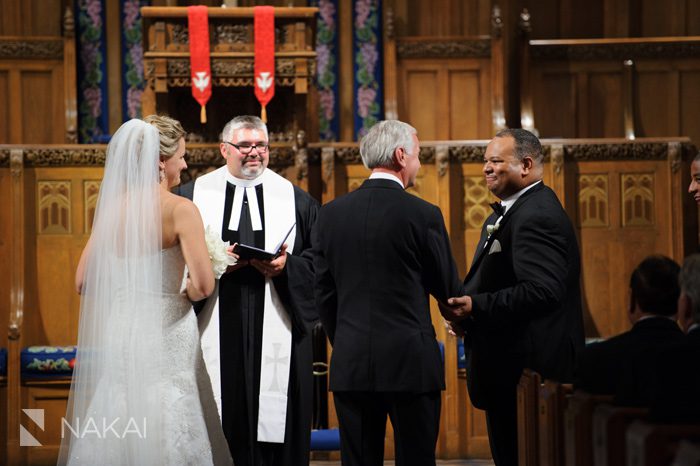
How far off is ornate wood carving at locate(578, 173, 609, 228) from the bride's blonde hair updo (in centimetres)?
401

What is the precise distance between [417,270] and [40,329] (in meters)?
4.17

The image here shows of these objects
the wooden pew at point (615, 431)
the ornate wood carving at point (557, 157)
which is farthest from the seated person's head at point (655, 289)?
the ornate wood carving at point (557, 157)

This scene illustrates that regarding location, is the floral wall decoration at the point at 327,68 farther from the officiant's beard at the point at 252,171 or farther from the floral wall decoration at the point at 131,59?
the officiant's beard at the point at 252,171

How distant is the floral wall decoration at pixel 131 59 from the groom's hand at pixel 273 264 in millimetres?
4480

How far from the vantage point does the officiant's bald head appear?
4.65m

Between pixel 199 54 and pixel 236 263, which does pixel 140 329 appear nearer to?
pixel 236 263

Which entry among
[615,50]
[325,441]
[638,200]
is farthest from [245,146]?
[615,50]

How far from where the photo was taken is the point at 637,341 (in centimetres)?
262

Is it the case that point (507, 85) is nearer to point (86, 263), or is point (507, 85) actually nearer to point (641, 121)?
point (641, 121)

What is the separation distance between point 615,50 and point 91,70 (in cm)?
445

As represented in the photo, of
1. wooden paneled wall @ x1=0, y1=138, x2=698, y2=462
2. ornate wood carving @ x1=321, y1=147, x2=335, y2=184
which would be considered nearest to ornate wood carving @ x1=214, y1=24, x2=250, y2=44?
wooden paneled wall @ x1=0, y1=138, x2=698, y2=462

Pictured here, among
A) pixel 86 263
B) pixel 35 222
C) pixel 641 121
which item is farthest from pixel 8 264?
pixel 641 121

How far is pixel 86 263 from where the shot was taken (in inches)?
144

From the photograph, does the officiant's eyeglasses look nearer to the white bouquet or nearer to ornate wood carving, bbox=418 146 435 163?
the white bouquet
